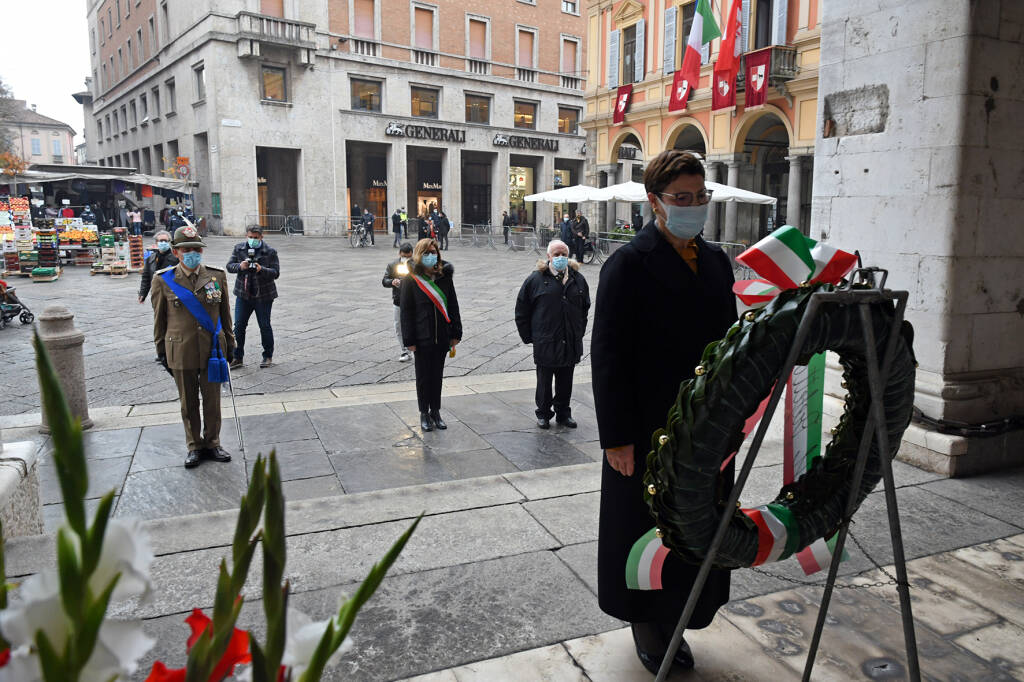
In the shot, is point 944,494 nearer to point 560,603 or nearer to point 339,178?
point 560,603

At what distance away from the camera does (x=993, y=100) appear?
4238 mm

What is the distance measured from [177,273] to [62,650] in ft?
16.1

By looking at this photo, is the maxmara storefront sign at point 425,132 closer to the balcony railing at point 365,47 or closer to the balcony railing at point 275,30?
the balcony railing at point 365,47

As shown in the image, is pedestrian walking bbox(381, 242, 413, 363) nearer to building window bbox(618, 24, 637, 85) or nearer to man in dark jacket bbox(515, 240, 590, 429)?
man in dark jacket bbox(515, 240, 590, 429)

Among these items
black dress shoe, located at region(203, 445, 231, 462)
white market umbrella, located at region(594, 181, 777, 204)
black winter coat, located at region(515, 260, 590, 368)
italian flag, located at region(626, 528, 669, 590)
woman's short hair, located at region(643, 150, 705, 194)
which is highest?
white market umbrella, located at region(594, 181, 777, 204)

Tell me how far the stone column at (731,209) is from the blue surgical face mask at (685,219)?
20.0 metres

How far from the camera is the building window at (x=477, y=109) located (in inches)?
1368

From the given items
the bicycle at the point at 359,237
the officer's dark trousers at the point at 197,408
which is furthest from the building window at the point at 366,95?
the officer's dark trousers at the point at 197,408

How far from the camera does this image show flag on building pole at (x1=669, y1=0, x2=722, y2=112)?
59.5 ft

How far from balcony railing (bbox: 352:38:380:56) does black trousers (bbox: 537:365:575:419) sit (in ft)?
93.8

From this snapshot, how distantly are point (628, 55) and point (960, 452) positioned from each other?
22851 mm

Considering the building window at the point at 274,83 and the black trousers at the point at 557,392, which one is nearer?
the black trousers at the point at 557,392

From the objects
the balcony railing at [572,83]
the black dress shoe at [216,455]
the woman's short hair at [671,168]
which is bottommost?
the black dress shoe at [216,455]

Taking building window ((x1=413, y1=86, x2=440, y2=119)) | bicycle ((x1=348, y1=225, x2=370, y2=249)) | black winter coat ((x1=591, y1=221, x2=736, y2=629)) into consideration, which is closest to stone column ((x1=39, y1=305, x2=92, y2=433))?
black winter coat ((x1=591, y1=221, x2=736, y2=629))
